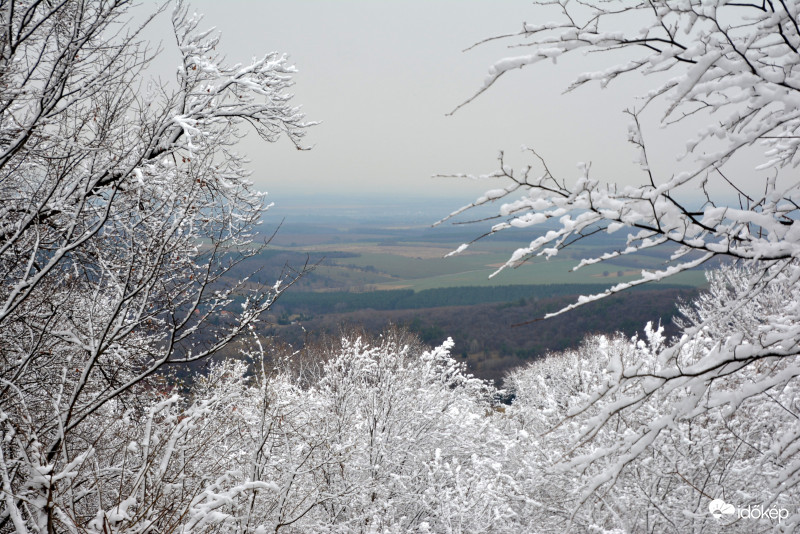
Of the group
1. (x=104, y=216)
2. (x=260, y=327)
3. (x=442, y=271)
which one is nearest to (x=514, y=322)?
(x=260, y=327)

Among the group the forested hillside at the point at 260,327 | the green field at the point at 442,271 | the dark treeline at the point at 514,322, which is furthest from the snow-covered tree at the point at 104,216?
the green field at the point at 442,271

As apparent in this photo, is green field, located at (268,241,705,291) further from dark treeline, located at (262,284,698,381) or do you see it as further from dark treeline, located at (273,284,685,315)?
dark treeline, located at (262,284,698,381)

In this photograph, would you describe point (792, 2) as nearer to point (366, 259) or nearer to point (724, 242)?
point (724, 242)

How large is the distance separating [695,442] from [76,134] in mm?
10421

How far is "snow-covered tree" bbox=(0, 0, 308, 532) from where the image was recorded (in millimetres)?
4465

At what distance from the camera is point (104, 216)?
183 inches

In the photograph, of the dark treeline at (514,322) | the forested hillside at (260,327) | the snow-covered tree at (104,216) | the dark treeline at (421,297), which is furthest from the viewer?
the dark treeline at (421,297)

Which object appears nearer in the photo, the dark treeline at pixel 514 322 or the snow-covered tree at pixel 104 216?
the snow-covered tree at pixel 104 216

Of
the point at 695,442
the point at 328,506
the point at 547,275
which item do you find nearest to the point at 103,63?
the point at 328,506

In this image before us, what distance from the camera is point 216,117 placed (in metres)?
6.30

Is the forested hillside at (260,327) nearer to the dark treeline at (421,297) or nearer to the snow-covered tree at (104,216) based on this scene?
the snow-covered tree at (104,216)

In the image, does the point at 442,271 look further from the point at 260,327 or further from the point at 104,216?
the point at 104,216

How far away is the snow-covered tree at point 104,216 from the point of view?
4.46m

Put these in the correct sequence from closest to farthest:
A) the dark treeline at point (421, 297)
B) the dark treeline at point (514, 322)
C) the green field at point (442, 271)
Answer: the dark treeline at point (514, 322) → the dark treeline at point (421, 297) → the green field at point (442, 271)
